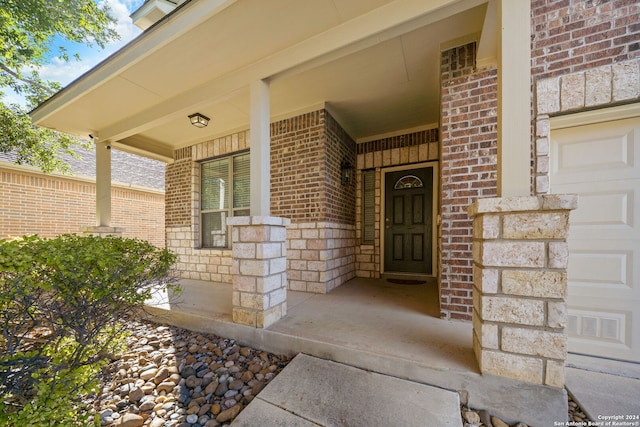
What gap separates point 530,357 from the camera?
1.29 meters

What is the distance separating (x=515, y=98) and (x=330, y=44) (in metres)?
1.38

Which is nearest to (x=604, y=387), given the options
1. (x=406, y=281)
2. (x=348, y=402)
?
(x=348, y=402)

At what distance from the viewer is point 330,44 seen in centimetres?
190

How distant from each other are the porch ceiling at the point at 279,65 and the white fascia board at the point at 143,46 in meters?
0.01

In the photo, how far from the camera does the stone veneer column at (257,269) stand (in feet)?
6.81

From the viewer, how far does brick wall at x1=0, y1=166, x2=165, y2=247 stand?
17.7 ft

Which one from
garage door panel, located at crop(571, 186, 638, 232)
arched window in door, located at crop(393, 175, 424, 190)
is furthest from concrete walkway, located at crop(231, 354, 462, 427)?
arched window in door, located at crop(393, 175, 424, 190)

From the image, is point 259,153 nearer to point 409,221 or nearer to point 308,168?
point 308,168

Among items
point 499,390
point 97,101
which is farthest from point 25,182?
point 499,390

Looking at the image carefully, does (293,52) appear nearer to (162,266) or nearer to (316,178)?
(316,178)

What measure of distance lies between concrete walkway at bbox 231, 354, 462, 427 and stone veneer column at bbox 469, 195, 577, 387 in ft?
1.25

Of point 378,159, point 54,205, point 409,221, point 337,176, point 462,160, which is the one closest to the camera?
point 462,160

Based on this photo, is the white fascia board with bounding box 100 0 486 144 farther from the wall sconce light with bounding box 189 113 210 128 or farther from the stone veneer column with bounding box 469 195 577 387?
the stone veneer column with bounding box 469 195 577 387

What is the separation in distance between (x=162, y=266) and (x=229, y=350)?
3.44 ft
